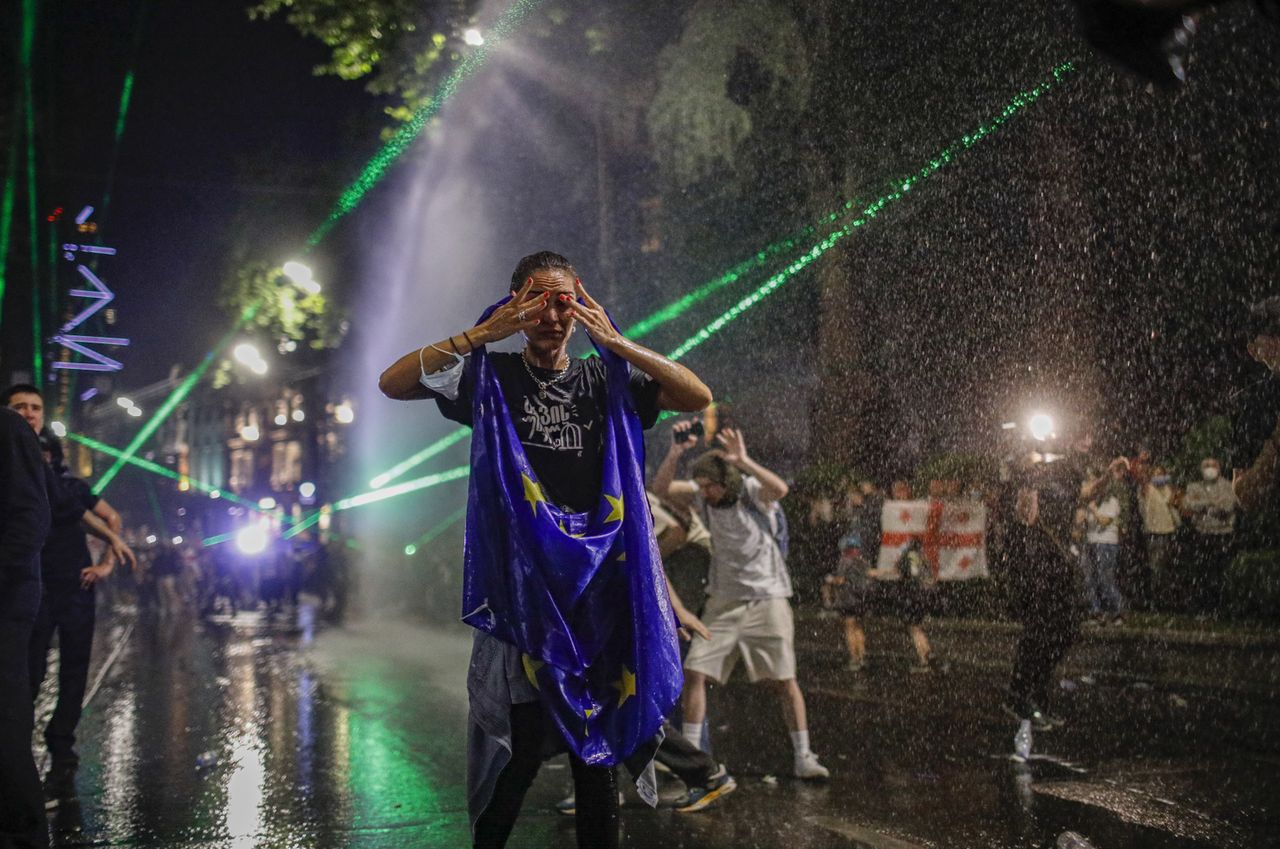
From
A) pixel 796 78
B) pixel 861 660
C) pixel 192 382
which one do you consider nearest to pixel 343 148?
pixel 796 78

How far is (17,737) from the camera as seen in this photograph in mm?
3771

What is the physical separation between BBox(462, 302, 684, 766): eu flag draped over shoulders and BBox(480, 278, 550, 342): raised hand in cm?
11

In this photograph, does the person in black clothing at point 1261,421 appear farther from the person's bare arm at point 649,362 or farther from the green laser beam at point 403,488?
the green laser beam at point 403,488

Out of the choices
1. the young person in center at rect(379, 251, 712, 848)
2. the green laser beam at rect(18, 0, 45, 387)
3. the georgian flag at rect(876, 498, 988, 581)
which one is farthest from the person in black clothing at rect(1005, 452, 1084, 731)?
the green laser beam at rect(18, 0, 45, 387)

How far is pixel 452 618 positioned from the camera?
57.7 ft

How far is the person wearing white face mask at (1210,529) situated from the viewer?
11125 millimetres

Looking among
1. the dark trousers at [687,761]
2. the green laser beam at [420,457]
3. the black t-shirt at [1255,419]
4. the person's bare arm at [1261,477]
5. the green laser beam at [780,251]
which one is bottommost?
the dark trousers at [687,761]

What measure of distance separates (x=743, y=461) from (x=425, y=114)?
41.1ft

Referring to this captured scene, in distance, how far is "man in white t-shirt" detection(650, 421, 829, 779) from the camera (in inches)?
235

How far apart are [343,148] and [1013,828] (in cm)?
1896

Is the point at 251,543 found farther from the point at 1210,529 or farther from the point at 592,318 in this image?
the point at 592,318

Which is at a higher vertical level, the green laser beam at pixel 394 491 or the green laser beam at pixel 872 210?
the green laser beam at pixel 872 210

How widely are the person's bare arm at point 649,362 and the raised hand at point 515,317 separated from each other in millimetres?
143

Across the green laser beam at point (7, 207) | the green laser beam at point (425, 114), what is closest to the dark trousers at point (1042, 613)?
the green laser beam at point (425, 114)
